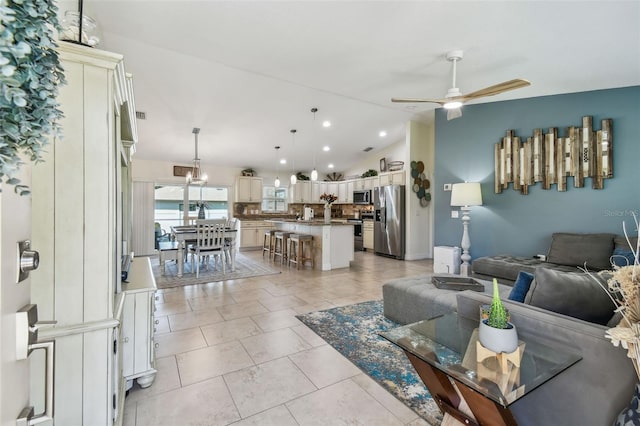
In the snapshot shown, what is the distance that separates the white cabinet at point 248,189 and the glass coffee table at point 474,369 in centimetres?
716

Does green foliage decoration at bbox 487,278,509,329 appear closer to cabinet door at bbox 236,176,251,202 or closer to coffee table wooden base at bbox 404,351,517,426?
coffee table wooden base at bbox 404,351,517,426

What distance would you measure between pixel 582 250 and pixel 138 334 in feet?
16.1

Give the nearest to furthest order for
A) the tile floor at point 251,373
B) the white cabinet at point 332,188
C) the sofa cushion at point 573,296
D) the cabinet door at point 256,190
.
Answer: the sofa cushion at point 573,296 → the tile floor at point 251,373 → the cabinet door at point 256,190 → the white cabinet at point 332,188

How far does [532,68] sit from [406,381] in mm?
3754

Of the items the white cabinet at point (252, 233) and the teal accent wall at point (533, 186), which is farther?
the white cabinet at point (252, 233)

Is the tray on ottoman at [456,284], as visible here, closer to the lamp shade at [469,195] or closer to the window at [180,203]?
the lamp shade at [469,195]

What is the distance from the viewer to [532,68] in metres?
3.32

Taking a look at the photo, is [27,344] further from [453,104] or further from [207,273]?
[207,273]

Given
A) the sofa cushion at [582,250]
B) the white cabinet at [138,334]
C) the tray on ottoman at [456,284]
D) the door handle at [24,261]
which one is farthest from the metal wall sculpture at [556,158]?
the door handle at [24,261]

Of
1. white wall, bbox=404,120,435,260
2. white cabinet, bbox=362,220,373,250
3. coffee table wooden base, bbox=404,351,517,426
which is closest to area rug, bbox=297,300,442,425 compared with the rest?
coffee table wooden base, bbox=404,351,517,426

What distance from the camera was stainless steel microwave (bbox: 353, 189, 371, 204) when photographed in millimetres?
7770

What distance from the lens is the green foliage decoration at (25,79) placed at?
49 centimetres

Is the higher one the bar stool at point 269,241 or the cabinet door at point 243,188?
the cabinet door at point 243,188

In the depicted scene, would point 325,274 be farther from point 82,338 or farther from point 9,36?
point 9,36
